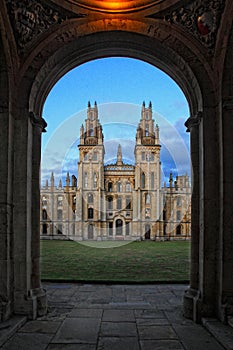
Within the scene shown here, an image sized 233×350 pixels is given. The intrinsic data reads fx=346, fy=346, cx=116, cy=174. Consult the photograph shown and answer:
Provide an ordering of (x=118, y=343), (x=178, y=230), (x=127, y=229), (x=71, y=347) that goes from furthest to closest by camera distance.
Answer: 1. (x=178, y=230)
2. (x=127, y=229)
3. (x=118, y=343)
4. (x=71, y=347)

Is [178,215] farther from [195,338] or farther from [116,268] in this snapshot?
[195,338]

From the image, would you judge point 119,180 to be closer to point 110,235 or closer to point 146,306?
point 110,235

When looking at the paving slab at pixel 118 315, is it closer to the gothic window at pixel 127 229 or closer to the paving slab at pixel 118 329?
the paving slab at pixel 118 329

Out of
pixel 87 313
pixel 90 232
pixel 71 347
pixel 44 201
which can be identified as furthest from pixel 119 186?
pixel 71 347

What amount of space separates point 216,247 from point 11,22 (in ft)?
13.7

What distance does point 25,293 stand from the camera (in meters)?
4.87

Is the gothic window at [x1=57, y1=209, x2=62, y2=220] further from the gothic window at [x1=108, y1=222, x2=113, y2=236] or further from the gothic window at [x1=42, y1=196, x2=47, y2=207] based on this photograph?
the gothic window at [x1=108, y1=222, x2=113, y2=236]

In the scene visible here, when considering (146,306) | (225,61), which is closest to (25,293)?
(146,306)

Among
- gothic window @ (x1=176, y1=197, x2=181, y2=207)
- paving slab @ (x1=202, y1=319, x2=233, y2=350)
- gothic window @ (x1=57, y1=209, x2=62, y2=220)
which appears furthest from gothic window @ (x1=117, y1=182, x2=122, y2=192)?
paving slab @ (x1=202, y1=319, x2=233, y2=350)

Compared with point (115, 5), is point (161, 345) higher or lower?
lower

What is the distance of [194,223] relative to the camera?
5148mm

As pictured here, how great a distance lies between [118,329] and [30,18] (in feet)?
14.3

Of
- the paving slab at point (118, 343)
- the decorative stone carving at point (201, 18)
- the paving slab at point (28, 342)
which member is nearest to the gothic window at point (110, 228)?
the decorative stone carving at point (201, 18)

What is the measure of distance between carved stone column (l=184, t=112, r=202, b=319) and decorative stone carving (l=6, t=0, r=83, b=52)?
2.44 m
